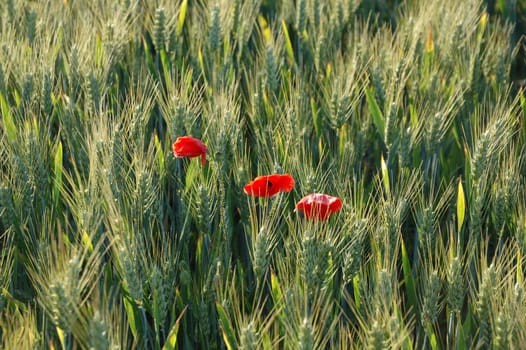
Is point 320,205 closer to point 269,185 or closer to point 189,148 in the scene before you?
point 269,185

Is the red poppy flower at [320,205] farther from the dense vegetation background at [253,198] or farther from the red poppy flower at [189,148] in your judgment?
the red poppy flower at [189,148]

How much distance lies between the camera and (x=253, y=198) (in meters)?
1.63

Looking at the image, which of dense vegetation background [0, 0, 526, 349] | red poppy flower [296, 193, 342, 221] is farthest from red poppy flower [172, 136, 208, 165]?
red poppy flower [296, 193, 342, 221]

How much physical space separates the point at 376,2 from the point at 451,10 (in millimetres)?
545

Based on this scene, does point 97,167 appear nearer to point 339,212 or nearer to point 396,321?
point 339,212

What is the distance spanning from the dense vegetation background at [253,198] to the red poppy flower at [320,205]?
3cm

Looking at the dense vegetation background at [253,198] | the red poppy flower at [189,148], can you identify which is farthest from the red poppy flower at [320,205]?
the red poppy flower at [189,148]

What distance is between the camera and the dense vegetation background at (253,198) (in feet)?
5.01

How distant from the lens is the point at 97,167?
1.65m

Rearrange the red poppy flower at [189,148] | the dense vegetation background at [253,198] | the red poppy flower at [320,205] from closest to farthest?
the dense vegetation background at [253,198] < the red poppy flower at [320,205] < the red poppy flower at [189,148]

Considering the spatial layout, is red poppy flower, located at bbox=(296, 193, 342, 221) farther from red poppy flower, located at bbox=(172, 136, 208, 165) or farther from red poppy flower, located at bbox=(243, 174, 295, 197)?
red poppy flower, located at bbox=(172, 136, 208, 165)

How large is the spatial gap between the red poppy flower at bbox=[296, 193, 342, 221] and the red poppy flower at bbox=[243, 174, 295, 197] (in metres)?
0.06

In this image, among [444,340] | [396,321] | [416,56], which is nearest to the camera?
[396,321]

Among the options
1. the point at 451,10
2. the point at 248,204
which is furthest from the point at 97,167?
the point at 451,10
